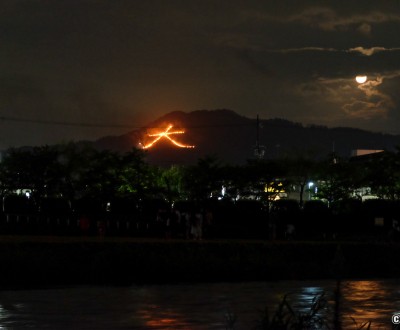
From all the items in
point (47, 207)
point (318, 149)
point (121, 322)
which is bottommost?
point (121, 322)

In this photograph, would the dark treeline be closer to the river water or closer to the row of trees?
the row of trees

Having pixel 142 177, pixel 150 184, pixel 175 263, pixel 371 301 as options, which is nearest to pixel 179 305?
pixel 371 301

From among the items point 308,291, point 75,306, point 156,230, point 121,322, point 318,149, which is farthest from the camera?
point 318,149

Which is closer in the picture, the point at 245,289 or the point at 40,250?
the point at 245,289

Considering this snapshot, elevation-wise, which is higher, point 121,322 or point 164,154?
point 164,154

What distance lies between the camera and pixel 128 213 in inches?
2215

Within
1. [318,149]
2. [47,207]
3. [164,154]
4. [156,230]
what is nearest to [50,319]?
[156,230]

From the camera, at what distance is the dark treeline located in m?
56.7

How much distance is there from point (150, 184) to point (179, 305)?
147 feet

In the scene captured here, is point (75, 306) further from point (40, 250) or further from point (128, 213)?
point (128, 213)

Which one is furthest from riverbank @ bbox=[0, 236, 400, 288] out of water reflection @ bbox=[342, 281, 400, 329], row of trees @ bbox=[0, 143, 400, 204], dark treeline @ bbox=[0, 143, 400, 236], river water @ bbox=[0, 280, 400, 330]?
row of trees @ bbox=[0, 143, 400, 204]

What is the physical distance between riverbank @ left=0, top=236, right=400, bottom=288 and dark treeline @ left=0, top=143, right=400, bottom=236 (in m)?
21.6

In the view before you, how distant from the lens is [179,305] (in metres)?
18.8

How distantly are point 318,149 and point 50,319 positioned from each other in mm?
64304
